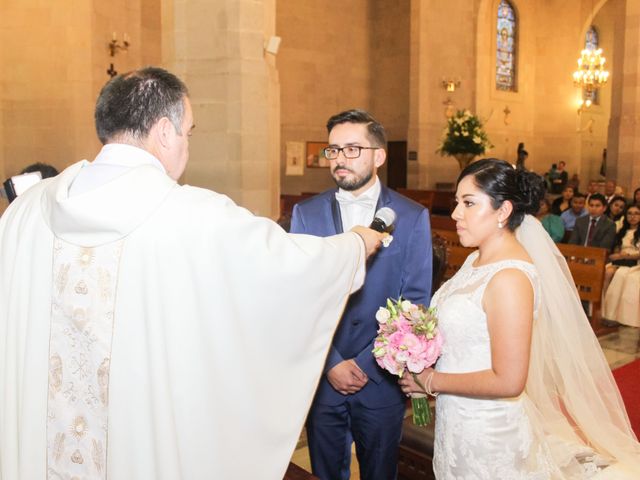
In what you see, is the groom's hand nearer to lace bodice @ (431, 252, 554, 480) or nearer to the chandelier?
lace bodice @ (431, 252, 554, 480)

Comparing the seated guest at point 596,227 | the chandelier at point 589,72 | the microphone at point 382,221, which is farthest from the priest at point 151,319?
the chandelier at point 589,72

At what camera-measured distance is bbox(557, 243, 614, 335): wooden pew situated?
663 centimetres

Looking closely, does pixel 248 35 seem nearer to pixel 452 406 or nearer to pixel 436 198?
pixel 452 406

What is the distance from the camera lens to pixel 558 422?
2766mm

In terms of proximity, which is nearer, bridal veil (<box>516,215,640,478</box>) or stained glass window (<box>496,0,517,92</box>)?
bridal veil (<box>516,215,640,478</box>)

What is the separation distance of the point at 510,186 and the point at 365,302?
814mm

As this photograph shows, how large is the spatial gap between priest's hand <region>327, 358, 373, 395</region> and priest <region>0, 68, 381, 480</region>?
72 cm

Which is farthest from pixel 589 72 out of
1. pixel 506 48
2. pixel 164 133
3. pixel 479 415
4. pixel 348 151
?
pixel 164 133

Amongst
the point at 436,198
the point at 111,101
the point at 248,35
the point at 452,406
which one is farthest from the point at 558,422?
the point at 436,198

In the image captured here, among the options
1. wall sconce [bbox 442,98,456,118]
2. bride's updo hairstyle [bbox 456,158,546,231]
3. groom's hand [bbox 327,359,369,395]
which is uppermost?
wall sconce [bbox 442,98,456,118]

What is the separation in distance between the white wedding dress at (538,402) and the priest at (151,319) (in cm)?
67

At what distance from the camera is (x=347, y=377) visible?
2.69 m

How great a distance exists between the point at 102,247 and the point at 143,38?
12.1 metres

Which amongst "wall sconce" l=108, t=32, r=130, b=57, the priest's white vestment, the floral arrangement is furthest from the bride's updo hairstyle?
the floral arrangement
